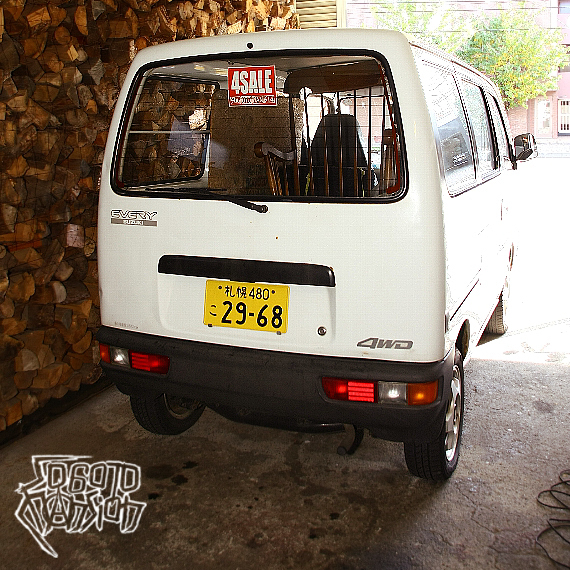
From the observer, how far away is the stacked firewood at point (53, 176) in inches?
128

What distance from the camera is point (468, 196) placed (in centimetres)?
286

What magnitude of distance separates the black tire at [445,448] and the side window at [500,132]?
178cm

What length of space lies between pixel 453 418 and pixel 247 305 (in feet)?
3.76

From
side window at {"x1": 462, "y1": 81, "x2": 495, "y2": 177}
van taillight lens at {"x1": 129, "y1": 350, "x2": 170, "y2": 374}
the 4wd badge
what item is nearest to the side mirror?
side window at {"x1": 462, "y1": 81, "x2": 495, "y2": 177}

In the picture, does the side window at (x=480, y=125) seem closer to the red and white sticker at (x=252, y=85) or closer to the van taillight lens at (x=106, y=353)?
the red and white sticker at (x=252, y=85)

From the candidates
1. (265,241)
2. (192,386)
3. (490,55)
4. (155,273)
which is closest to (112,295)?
(155,273)

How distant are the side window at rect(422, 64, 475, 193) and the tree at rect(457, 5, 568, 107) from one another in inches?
1045

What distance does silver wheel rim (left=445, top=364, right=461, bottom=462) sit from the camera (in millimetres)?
2904

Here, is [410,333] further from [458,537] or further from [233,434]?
[233,434]

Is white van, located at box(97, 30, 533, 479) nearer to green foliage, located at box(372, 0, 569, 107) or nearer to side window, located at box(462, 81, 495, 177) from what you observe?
side window, located at box(462, 81, 495, 177)

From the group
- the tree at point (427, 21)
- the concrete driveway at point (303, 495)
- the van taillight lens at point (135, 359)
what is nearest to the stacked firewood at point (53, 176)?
the concrete driveway at point (303, 495)

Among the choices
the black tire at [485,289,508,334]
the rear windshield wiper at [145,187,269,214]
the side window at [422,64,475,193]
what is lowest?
the black tire at [485,289,508,334]

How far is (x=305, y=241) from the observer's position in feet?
7.93

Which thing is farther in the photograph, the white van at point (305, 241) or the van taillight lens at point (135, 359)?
the van taillight lens at point (135, 359)
